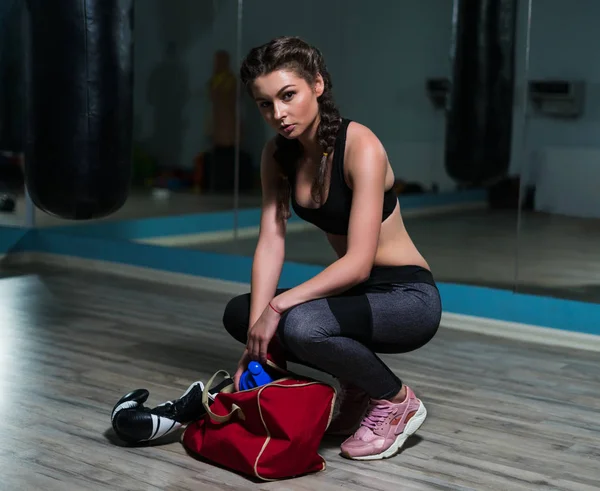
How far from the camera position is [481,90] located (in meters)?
3.87

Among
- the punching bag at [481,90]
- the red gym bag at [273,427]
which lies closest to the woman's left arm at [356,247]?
the red gym bag at [273,427]

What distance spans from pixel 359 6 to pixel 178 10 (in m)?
1.11

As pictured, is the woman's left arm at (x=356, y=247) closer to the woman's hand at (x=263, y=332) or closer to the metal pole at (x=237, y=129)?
the woman's hand at (x=263, y=332)

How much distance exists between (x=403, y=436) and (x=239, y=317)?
53cm

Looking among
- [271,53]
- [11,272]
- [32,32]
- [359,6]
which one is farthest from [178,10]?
[271,53]

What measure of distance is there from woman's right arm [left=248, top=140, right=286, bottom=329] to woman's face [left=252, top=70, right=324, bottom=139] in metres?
0.20

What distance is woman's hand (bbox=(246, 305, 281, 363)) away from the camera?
2307 millimetres

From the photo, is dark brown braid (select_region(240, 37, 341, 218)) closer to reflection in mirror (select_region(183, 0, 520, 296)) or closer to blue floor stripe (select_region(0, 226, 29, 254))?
reflection in mirror (select_region(183, 0, 520, 296))

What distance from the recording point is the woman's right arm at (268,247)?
2.49 m

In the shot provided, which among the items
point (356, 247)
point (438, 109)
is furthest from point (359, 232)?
point (438, 109)

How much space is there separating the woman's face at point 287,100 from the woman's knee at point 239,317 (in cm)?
48

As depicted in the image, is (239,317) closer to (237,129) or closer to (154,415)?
(154,415)

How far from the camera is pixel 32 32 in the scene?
3031 mm

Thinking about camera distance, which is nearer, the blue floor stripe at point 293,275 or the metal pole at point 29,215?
the blue floor stripe at point 293,275
